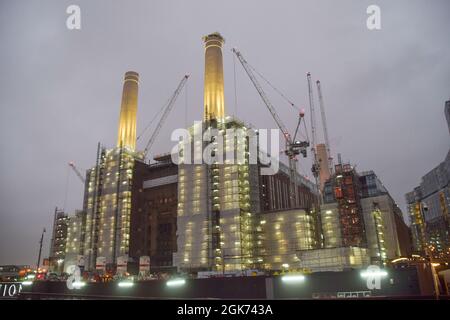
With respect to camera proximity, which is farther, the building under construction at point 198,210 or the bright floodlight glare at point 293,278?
the building under construction at point 198,210

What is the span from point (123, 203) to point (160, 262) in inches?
1442

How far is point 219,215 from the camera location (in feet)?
496

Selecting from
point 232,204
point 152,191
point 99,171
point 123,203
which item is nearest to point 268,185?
point 232,204

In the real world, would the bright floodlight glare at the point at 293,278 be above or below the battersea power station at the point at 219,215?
below

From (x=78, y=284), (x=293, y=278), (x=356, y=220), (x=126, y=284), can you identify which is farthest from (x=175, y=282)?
(x=356, y=220)

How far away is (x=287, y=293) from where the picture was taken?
62.4 metres

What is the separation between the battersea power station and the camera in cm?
14450

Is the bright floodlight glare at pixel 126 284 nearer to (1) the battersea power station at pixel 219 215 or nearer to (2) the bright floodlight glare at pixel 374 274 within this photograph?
(1) the battersea power station at pixel 219 215

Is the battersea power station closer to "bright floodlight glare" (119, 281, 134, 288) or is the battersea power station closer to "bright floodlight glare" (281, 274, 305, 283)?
"bright floodlight glare" (119, 281, 134, 288)

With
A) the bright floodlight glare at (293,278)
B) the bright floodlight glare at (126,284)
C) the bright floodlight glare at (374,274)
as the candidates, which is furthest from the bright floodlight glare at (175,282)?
the bright floodlight glare at (374,274)

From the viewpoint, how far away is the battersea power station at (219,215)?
474ft

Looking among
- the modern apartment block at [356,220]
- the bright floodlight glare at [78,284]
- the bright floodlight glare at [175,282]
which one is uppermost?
the modern apartment block at [356,220]
